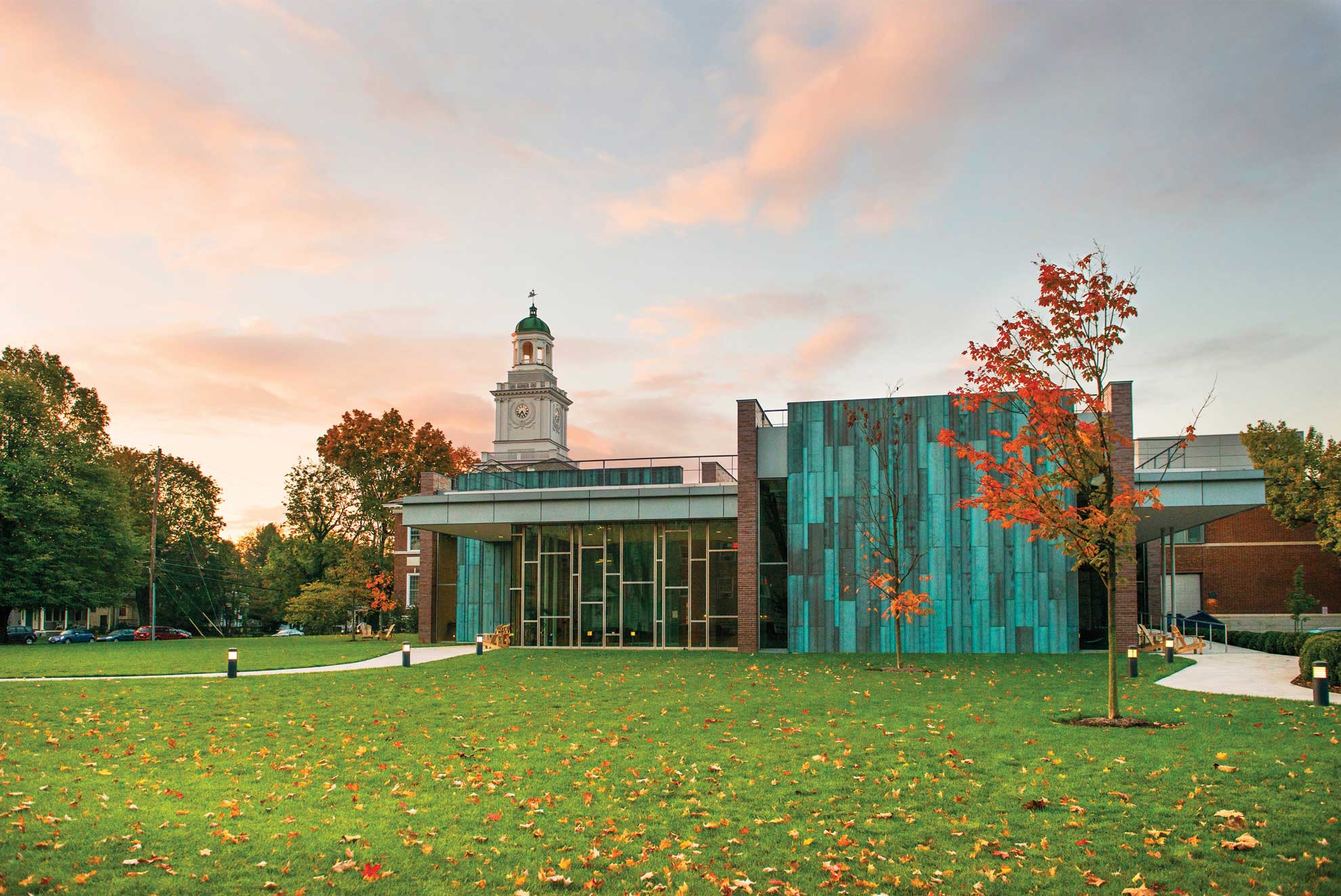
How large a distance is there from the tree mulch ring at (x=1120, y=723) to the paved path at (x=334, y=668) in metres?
17.5

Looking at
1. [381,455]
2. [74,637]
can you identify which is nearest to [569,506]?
[381,455]

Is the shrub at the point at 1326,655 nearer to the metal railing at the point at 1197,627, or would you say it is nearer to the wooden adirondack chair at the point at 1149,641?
the wooden adirondack chair at the point at 1149,641

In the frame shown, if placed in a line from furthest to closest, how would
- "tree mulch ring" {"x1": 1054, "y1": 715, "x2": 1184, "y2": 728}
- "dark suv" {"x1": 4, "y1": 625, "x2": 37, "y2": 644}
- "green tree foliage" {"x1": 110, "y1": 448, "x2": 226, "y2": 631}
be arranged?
1. "green tree foliage" {"x1": 110, "y1": 448, "x2": 226, "y2": 631}
2. "dark suv" {"x1": 4, "y1": 625, "x2": 37, "y2": 644}
3. "tree mulch ring" {"x1": 1054, "y1": 715, "x2": 1184, "y2": 728}

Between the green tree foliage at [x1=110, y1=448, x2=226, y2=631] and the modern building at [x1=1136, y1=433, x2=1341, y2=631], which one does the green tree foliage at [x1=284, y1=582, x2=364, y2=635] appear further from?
the modern building at [x1=1136, y1=433, x2=1341, y2=631]

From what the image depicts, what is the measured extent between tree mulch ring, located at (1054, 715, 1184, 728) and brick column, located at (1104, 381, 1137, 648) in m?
13.2

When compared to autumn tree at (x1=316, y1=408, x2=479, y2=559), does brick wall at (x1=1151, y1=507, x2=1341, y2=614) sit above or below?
below

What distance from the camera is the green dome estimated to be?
80688 mm

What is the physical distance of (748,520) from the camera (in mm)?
28734

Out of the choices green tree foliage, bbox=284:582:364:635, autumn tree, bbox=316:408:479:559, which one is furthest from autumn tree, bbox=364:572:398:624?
autumn tree, bbox=316:408:479:559

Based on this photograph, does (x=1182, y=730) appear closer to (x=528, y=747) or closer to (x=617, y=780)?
(x=617, y=780)

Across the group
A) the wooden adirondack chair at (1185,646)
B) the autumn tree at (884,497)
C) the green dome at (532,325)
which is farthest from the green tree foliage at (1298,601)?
the green dome at (532,325)

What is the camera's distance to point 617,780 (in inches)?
383

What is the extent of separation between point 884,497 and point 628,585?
9.62 meters

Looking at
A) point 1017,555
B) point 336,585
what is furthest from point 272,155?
point 336,585
